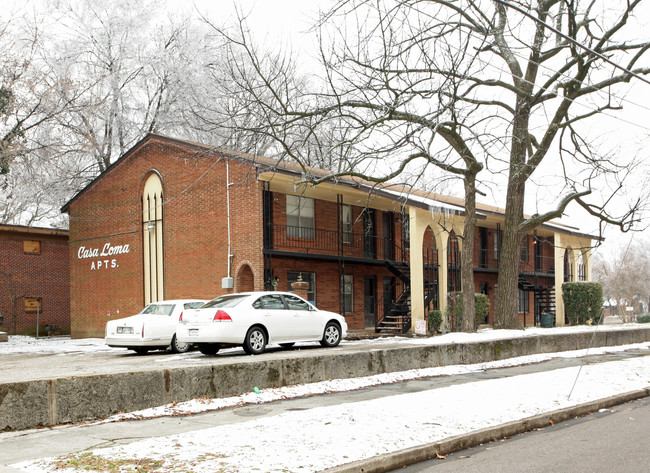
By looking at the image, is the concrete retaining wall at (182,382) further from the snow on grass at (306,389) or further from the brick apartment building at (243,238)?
the brick apartment building at (243,238)

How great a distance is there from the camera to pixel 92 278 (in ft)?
101

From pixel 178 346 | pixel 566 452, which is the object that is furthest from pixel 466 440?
pixel 178 346

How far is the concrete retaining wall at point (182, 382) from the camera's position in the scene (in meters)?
8.77

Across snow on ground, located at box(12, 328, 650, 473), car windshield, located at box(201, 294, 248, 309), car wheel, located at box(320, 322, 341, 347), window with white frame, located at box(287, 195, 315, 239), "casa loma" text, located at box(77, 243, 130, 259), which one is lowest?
snow on ground, located at box(12, 328, 650, 473)

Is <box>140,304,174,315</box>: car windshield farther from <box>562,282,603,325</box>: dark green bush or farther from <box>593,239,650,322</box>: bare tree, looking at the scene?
<box>593,239,650,322</box>: bare tree

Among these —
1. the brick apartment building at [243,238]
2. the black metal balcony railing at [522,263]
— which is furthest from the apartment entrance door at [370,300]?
the black metal balcony railing at [522,263]

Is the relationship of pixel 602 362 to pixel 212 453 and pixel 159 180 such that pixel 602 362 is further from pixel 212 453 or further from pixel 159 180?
pixel 159 180

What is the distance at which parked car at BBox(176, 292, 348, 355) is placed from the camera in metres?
14.6

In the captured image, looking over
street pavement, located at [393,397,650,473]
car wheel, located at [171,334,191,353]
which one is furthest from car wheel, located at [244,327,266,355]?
street pavement, located at [393,397,650,473]

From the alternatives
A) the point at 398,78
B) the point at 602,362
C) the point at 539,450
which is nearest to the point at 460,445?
the point at 539,450

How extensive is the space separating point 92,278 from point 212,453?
84.2 ft

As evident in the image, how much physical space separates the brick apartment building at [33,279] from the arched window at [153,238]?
21.8 feet

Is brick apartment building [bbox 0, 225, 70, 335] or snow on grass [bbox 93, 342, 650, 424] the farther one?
brick apartment building [bbox 0, 225, 70, 335]

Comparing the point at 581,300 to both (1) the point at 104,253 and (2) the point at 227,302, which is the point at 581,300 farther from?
(1) the point at 104,253
